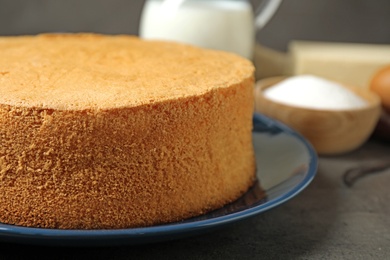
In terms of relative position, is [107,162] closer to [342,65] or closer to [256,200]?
[256,200]

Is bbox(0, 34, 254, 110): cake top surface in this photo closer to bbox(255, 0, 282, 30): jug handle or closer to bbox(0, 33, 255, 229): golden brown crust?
bbox(0, 33, 255, 229): golden brown crust

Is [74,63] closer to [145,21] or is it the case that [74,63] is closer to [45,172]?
[45,172]

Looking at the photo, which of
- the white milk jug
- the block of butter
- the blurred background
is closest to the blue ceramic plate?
the white milk jug

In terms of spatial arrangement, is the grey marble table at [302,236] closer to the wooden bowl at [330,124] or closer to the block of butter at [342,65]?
the wooden bowl at [330,124]

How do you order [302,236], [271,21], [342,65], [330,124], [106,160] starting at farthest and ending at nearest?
[271,21] < [342,65] < [330,124] < [302,236] < [106,160]

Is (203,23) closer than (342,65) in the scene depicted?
Yes

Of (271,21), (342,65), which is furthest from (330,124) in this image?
(271,21)

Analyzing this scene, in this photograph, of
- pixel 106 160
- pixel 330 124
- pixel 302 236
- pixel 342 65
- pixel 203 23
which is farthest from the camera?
pixel 342 65

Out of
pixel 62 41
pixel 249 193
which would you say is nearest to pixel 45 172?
pixel 249 193
